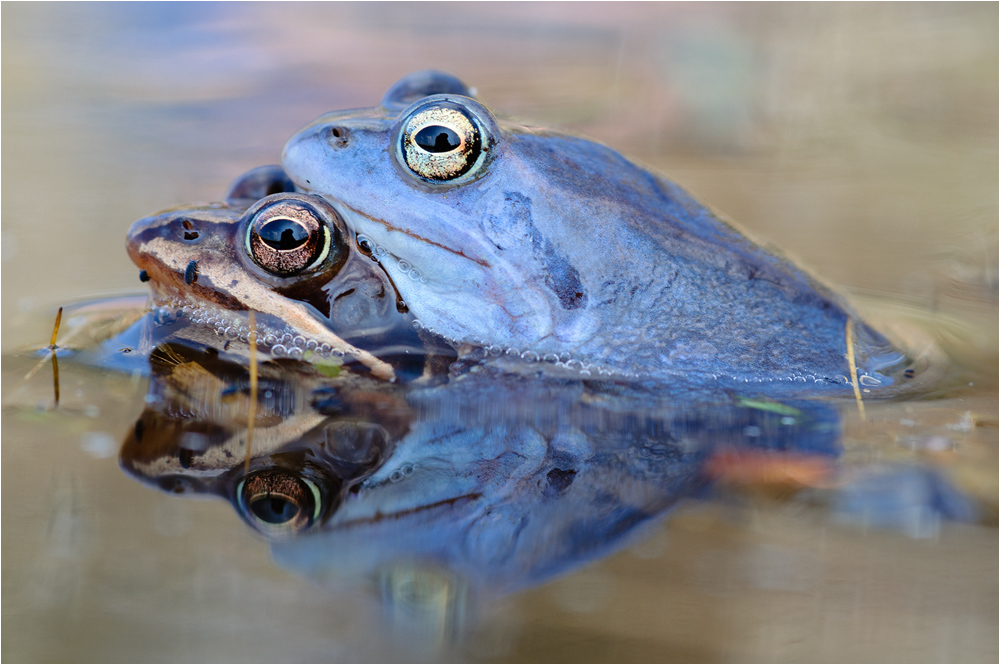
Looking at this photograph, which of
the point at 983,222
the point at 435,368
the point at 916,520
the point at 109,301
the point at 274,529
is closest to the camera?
the point at 274,529

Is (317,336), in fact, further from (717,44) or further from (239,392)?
(717,44)

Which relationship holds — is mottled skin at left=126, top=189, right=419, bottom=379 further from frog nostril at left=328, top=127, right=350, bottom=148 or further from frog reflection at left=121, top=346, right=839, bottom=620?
frog nostril at left=328, top=127, right=350, bottom=148

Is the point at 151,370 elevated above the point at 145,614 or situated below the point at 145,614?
above

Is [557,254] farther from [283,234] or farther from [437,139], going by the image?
[283,234]

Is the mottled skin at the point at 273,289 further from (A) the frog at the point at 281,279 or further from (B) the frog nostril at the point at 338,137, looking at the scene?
(B) the frog nostril at the point at 338,137

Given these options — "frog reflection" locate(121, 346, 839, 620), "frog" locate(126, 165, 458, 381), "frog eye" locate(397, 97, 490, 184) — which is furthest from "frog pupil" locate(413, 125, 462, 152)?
"frog reflection" locate(121, 346, 839, 620)

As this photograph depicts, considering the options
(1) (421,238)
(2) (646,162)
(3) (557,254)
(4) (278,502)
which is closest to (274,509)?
(4) (278,502)

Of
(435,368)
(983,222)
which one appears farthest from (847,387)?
(983,222)
